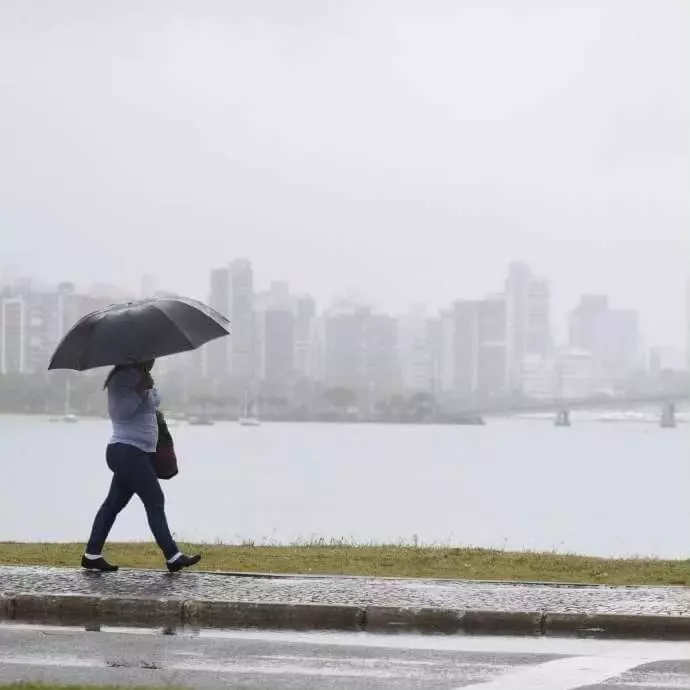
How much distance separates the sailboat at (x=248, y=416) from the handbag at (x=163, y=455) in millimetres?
112331

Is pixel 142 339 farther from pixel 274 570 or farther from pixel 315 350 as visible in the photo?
pixel 315 350

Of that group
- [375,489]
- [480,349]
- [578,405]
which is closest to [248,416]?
[578,405]

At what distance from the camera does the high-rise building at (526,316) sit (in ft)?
525

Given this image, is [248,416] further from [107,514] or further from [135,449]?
[135,449]

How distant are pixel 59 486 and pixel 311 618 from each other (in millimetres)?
52940

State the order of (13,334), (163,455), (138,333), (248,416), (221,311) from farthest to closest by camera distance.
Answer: (248,416), (221,311), (13,334), (163,455), (138,333)

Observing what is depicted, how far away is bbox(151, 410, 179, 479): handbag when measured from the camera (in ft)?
34.5

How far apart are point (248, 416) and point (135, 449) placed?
114028mm

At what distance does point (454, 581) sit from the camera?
1002 cm

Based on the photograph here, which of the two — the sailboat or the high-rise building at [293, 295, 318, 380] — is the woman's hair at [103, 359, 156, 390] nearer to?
the sailboat

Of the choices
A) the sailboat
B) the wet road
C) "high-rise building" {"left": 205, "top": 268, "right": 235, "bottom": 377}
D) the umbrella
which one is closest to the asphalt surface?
the wet road

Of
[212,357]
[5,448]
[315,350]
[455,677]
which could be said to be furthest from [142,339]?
[315,350]

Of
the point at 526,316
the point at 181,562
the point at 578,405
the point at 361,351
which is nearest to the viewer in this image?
the point at 181,562

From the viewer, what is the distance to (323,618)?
864cm
